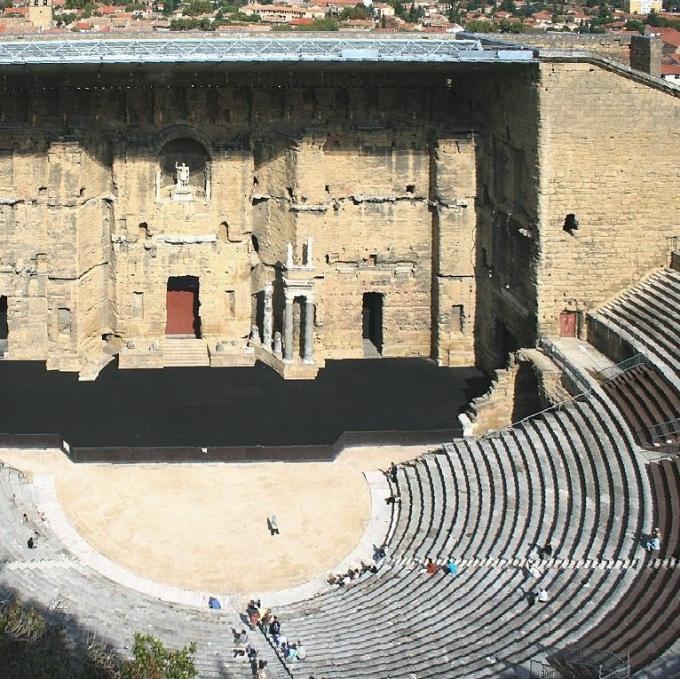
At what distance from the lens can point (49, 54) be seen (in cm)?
3447

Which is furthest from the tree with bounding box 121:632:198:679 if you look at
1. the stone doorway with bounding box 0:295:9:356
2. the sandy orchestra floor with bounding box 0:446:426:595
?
the stone doorway with bounding box 0:295:9:356

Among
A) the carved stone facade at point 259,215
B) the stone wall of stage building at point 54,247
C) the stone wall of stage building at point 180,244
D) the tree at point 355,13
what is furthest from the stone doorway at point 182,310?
the tree at point 355,13

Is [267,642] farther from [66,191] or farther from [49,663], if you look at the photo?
[66,191]

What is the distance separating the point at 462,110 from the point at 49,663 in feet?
78.7

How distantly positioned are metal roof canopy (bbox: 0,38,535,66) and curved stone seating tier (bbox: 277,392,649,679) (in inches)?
375

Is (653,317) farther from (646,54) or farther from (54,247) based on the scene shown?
(54,247)

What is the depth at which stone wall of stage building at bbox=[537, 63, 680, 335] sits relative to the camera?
31.9 m

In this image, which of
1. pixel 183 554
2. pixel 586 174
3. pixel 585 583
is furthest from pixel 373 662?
pixel 586 174

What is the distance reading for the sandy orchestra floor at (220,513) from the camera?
1091 inches

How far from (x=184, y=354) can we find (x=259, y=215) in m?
4.49

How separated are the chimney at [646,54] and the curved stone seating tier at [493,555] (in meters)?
11.8

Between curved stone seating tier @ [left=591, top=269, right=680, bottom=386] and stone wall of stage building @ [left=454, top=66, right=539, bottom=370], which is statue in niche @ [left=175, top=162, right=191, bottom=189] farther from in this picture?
curved stone seating tier @ [left=591, top=269, right=680, bottom=386]

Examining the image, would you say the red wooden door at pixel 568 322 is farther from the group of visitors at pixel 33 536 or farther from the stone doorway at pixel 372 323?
the group of visitors at pixel 33 536

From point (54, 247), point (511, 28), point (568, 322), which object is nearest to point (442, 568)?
point (568, 322)
